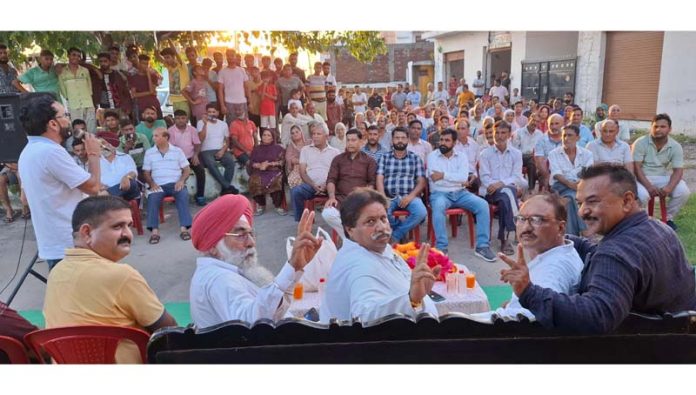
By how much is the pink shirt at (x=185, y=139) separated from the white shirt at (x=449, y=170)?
3.67 m

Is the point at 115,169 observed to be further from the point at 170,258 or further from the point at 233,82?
the point at 233,82

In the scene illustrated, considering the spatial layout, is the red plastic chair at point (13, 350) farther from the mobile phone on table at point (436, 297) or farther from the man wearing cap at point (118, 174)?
the man wearing cap at point (118, 174)

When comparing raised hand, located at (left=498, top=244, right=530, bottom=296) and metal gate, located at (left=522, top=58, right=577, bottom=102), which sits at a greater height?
metal gate, located at (left=522, top=58, right=577, bottom=102)

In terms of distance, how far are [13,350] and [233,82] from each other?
7286mm

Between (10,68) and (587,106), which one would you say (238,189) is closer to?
(10,68)

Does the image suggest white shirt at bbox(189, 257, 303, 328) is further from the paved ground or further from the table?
the paved ground

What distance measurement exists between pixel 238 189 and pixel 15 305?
373 centimetres

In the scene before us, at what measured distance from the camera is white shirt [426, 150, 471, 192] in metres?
6.00

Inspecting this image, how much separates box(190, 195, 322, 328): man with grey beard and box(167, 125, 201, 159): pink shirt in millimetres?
5435

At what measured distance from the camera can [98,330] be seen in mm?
2092

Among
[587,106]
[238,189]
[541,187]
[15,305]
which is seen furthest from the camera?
[587,106]

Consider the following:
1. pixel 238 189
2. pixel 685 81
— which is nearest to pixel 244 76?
pixel 238 189

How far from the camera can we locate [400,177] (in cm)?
614

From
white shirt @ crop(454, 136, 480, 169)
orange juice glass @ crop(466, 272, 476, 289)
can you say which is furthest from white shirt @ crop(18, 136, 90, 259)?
white shirt @ crop(454, 136, 480, 169)
